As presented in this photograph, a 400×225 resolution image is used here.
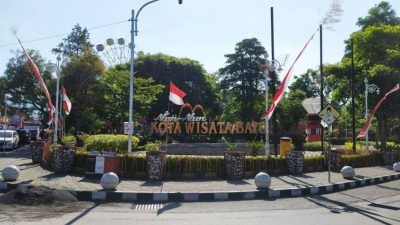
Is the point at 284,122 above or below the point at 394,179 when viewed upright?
above

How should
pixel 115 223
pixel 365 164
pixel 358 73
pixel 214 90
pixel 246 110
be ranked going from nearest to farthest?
pixel 115 223 < pixel 365 164 < pixel 358 73 < pixel 246 110 < pixel 214 90

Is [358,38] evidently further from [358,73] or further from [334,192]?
[334,192]

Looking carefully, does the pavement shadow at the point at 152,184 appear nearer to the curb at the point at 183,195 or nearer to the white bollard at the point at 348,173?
the curb at the point at 183,195

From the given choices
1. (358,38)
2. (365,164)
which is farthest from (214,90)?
(365,164)

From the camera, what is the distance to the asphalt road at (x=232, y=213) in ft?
29.6

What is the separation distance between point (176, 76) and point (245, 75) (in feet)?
26.6

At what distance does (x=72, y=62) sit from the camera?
4038 centimetres

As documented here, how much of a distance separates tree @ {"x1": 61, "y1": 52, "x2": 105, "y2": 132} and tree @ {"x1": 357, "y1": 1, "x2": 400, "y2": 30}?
26.7 meters

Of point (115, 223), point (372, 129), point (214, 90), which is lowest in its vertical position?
point (115, 223)

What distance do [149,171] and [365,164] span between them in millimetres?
12884

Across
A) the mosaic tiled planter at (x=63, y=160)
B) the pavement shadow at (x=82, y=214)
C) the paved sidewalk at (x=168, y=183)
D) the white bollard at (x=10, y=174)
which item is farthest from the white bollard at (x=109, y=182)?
the mosaic tiled planter at (x=63, y=160)

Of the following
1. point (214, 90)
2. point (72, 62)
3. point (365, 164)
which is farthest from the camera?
point (214, 90)

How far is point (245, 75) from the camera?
5200cm

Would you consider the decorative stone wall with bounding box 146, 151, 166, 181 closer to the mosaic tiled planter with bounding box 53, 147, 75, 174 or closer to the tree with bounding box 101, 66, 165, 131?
the mosaic tiled planter with bounding box 53, 147, 75, 174
